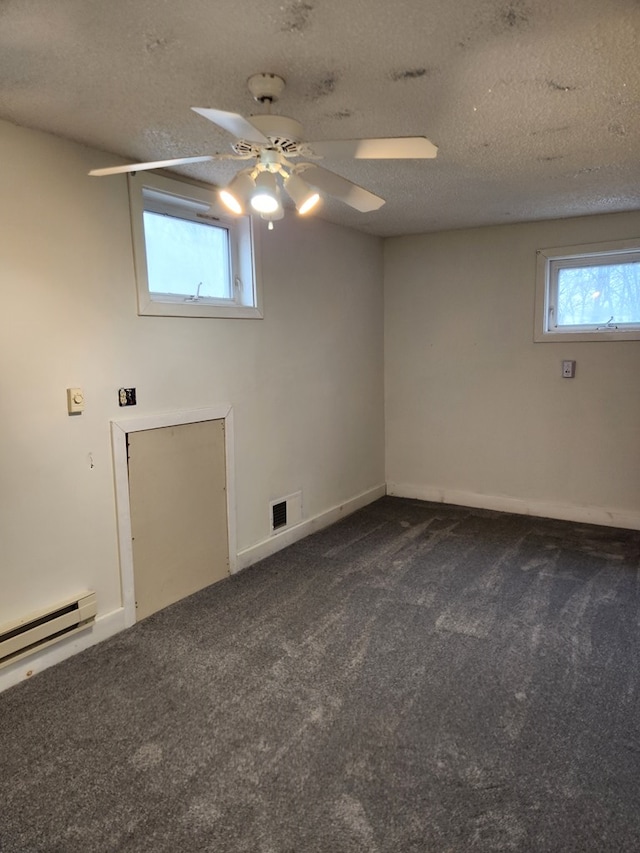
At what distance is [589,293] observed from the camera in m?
3.98

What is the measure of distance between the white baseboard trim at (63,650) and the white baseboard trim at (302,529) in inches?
33.8

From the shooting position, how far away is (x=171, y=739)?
74.1 inches

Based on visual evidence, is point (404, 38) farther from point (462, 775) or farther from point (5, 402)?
point (462, 775)

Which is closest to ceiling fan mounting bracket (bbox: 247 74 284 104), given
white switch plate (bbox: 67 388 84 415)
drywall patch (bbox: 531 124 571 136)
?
drywall patch (bbox: 531 124 571 136)

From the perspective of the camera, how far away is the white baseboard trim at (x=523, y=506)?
156 inches

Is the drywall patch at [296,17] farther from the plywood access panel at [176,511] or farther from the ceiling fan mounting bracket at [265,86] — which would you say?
the plywood access panel at [176,511]

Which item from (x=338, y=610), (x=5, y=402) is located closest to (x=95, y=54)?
(x=5, y=402)

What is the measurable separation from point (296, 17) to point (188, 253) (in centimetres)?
172

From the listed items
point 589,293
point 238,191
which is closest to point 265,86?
point 238,191

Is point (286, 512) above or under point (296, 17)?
under

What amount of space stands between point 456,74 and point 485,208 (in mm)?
1987

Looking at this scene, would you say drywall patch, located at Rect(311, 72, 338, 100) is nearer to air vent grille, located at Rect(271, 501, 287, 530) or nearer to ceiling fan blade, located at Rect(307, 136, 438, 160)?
ceiling fan blade, located at Rect(307, 136, 438, 160)

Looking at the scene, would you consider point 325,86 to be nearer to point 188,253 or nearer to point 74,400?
point 188,253

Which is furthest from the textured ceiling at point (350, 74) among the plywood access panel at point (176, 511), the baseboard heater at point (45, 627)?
the baseboard heater at point (45, 627)
